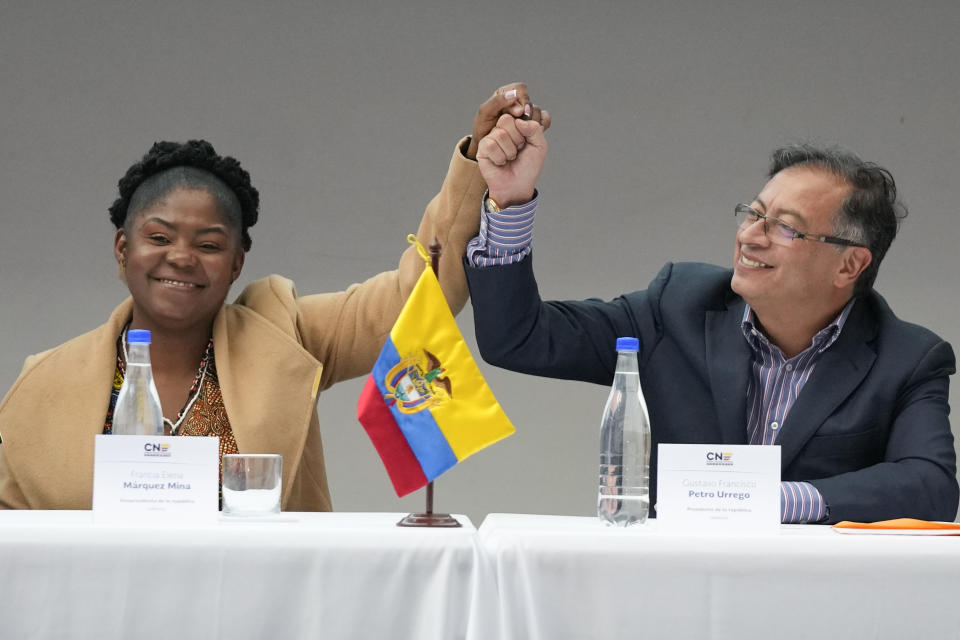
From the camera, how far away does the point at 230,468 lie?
1.80m

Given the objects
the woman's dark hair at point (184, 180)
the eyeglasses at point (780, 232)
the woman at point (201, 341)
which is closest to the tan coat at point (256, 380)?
the woman at point (201, 341)

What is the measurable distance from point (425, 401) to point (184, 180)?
1142 millimetres

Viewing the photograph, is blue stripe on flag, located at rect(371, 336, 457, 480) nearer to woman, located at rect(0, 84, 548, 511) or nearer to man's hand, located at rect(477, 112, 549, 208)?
man's hand, located at rect(477, 112, 549, 208)

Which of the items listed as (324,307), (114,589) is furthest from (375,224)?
(114,589)

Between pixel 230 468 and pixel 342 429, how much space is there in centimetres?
255

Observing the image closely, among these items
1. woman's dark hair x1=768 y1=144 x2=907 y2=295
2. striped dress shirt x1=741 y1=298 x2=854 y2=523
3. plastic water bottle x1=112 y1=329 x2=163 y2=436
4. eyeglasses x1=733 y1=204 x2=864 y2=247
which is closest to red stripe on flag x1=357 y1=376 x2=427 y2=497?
plastic water bottle x1=112 y1=329 x2=163 y2=436

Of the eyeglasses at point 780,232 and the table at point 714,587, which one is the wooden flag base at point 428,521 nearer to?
the table at point 714,587

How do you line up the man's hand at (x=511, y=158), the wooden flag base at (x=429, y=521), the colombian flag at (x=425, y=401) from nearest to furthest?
the wooden flag base at (x=429, y=521)
the colombian flag at (x=425, y=401)
the man's hand at (x=511, y=158)

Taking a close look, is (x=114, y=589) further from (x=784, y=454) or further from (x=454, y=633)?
(x=784, y=454)

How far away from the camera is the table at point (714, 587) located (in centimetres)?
153

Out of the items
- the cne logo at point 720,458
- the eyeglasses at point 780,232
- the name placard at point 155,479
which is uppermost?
the eyeglasses at point 780,232

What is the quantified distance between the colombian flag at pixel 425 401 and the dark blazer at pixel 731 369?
0.66 meters

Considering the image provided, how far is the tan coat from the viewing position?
2486mm

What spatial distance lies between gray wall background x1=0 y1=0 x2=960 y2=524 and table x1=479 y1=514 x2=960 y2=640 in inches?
109
